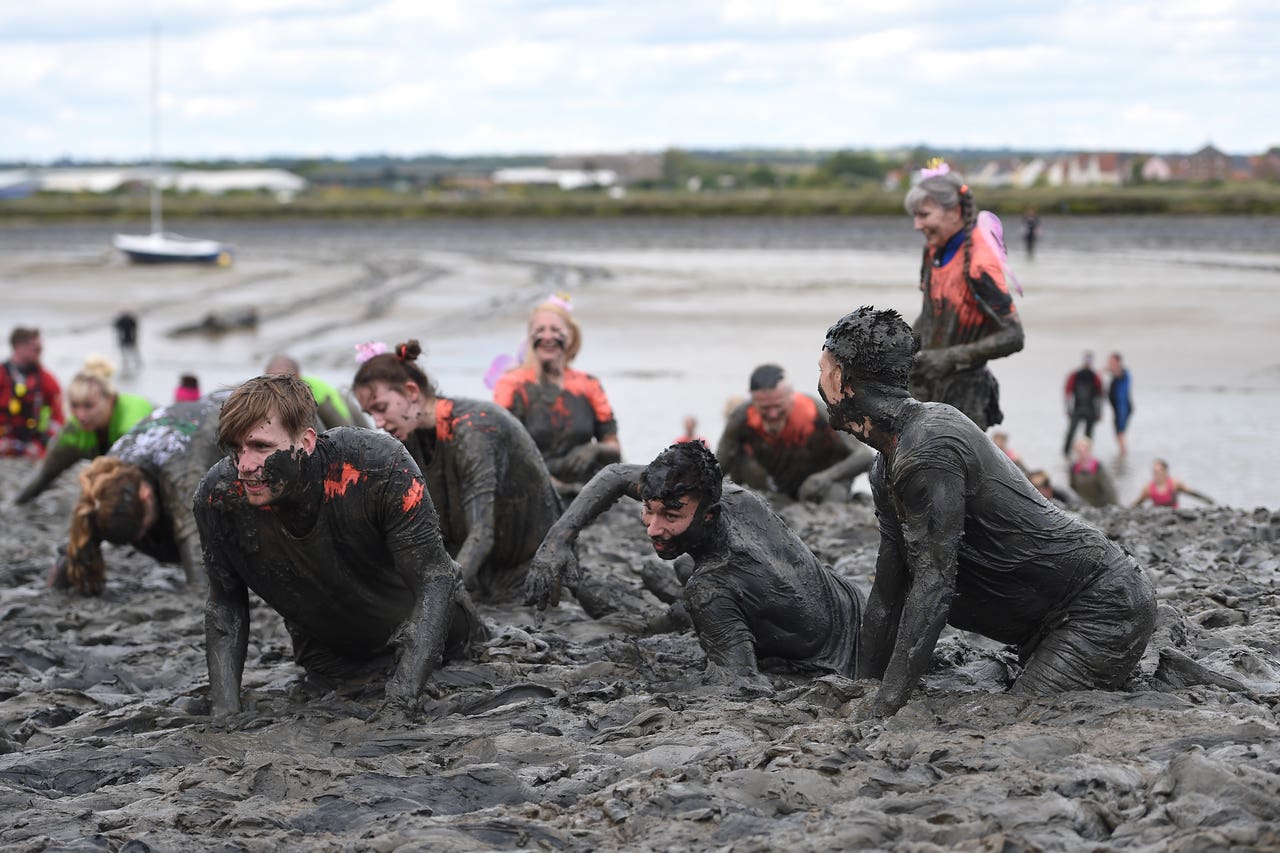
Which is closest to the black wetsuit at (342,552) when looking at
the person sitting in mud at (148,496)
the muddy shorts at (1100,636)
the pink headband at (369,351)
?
the pink headband at (369,351)

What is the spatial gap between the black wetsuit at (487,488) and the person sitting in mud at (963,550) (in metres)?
2.44

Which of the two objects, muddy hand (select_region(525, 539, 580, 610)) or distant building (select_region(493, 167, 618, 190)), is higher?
distant building (select_region(493, 167, 618, 190))

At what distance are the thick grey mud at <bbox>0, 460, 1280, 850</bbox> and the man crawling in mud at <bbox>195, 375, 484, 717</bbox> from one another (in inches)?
12.2

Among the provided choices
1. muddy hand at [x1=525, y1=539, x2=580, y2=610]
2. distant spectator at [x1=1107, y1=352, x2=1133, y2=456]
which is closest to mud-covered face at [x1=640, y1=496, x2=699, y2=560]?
muddy hand at [x1=525, y1=539, x2=580, y2=610]

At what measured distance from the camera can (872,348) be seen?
5.25m

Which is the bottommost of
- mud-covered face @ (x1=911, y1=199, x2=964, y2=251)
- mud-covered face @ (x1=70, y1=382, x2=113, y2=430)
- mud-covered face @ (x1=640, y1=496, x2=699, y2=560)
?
mud-covered face @ (x1=70, y1=382, x2=113, y2=430)

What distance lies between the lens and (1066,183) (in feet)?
246

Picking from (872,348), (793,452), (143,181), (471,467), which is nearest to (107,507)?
(471,467)

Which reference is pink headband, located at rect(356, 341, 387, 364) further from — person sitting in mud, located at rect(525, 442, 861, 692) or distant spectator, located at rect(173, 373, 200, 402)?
distant spectator, located at rect(173, 373, 200, 402)

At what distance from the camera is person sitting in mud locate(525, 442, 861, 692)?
598 cm

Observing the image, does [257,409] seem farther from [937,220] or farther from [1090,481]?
[1090,481]

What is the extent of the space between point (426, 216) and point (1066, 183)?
98.0 feet

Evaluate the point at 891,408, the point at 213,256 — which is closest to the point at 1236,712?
the point at 891,408

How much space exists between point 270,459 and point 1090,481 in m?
10.00
